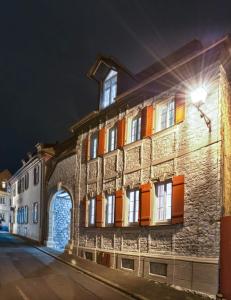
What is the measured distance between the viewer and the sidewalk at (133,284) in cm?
1192

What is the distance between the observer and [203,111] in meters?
13.4

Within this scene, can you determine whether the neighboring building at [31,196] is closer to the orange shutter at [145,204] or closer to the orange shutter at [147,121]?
the orange shutter at [145,204]

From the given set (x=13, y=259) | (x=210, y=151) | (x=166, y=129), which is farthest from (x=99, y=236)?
(x=210, y=151)

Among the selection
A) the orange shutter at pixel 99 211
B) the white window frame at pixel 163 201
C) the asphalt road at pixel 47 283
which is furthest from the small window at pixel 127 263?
the orange shutter at pixel 99 211

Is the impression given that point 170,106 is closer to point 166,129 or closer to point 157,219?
point 166,129

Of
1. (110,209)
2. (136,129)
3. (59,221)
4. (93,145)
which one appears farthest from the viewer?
(59,221)

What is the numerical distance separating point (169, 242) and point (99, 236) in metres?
5.74

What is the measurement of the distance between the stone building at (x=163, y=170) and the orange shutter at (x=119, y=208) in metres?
0.07

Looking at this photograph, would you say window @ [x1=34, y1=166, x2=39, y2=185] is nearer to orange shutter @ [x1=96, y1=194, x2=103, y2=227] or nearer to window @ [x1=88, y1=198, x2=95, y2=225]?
window @ [x1=88, y1=198, x2=95, y2=225]

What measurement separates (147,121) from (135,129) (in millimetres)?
1549

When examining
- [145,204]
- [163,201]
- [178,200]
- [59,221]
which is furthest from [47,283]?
[59,221]

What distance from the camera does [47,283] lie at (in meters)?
13.5

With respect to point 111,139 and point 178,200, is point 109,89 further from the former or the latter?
point 178,200

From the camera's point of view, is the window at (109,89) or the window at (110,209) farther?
the window at (109,89)
